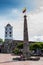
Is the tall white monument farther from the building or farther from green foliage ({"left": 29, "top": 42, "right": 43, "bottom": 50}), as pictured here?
green foliage ({"left": 29, "top": 42, "right": 43, "bottom": 50})

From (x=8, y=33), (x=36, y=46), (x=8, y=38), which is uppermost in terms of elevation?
(x=8, y=33)

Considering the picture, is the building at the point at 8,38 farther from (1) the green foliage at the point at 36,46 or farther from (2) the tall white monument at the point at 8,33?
(1) the green foliage at the point at 36,46

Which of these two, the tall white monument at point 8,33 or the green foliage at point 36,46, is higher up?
the tall white monument at point 8,33

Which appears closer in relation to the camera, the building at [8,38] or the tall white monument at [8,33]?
the building at [8,38]

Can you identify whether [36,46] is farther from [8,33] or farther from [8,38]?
[8,38]

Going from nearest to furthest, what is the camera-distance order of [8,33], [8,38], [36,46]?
1. [36,46]
2. [8,33]
3. [8,38]

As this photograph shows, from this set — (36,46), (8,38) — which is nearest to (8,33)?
(8,38)

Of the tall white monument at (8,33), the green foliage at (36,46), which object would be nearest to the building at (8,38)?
the tall white monument at (8,33)

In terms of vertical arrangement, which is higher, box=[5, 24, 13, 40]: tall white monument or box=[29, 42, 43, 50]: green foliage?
box=[5, 24, 13, 40]: tall white monument

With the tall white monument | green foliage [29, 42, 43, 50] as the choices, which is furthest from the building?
green foliage [29, 42, 43, 50]

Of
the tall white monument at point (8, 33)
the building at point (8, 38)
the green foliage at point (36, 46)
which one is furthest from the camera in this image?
the tall white monument at point (8, 33)

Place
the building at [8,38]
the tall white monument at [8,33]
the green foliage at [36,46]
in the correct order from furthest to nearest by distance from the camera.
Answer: the tall white monument at [8,33]
the building at [8,38]
the green foliage at [36,46]

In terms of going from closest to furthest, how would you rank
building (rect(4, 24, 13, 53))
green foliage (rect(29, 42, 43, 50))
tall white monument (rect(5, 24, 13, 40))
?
green foliage (rect(29, 42, 43, 50)) → building (rect(4, 24, 13, 53)) → tall white monument (rect(5, 24, 13, 40))

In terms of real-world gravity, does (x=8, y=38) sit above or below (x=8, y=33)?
below
